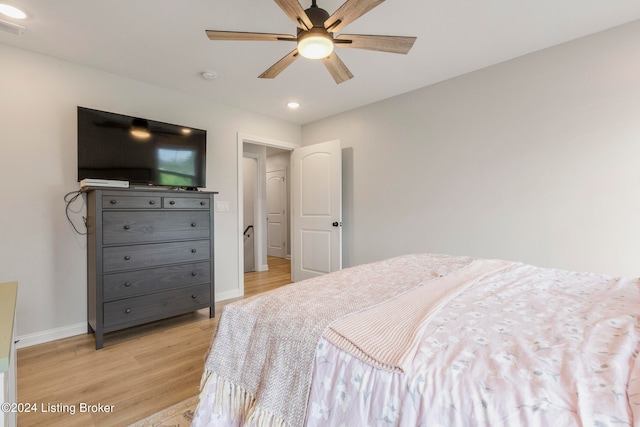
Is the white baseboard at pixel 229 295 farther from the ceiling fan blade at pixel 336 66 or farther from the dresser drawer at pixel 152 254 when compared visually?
the ceiling fan blade at pixel 336 66

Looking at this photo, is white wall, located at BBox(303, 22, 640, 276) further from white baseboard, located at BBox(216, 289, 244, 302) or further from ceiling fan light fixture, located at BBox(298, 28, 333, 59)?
ceiling fan light fixture, located at BBox(298, 28, 333, 59)

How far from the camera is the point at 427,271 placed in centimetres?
177

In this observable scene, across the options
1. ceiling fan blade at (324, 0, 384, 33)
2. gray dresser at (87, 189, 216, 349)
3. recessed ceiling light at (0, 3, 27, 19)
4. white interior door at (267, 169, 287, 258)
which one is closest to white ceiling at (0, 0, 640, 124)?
recessed ceiling light at (0, 3, 27, 19)

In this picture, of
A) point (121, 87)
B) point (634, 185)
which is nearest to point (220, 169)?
point (121, 87)

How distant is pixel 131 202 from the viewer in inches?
98.0

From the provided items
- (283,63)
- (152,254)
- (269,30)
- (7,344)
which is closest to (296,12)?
(283,63)

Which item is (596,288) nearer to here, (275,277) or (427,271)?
(427,271)

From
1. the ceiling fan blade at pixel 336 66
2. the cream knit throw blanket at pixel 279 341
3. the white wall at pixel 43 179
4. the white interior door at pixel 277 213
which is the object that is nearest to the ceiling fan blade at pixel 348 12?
the ceiling fan blade at pixel 336 66

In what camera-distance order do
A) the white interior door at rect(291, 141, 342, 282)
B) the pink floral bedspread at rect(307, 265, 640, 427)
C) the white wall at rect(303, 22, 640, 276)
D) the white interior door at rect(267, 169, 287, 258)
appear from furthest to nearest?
the white interior door at rect(267, 169, 287, 258), the white interior door at rect(291, 141, 342, 282), the white wall at rect(303, 22, 640, 276), the pink floral bedspread at rect(307, 265, 640, 427)

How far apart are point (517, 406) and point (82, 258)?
3.30 meters

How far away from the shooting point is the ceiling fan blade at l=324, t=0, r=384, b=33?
147cm

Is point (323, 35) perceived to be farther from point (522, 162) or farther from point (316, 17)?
point (522, 162)

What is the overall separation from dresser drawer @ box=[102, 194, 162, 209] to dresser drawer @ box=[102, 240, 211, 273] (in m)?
0.34

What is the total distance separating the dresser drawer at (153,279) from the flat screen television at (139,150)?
0.89 meters
